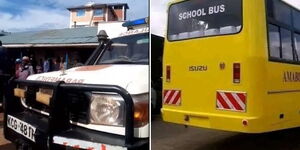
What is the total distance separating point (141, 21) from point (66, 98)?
2.10 feet

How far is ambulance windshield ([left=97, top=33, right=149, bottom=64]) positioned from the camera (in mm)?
2133

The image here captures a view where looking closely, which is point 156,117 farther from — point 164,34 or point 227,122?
point 227,122

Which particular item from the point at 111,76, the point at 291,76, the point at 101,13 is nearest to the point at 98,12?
the point at 101,13

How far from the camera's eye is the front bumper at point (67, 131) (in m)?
1.74

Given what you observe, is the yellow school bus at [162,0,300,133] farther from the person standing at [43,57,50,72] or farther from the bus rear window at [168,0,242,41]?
the person standing at [43,57,50,72]

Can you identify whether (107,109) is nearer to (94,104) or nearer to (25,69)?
(94,104)

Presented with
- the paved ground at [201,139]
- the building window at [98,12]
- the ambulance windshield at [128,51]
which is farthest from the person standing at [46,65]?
the paved ground at [201,139]

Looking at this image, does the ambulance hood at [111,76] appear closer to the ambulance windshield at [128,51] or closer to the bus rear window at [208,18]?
the ambulance windshield at [128,51]

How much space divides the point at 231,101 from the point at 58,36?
1356mm

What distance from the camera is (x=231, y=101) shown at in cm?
271

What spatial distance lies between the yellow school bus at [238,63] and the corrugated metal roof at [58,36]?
1.66 feet

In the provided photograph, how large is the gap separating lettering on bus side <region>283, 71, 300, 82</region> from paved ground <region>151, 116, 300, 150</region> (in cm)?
59

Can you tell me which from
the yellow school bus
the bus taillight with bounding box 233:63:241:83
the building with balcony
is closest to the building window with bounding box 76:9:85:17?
the building with balcony

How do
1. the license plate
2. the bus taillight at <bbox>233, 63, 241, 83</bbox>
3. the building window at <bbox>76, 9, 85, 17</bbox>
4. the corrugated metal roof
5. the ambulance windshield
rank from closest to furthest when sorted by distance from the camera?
the building window at <bbox>76, 9, 85, 17</bbox> → the corrugated metal roof → the ambulance windshield → the license plate → the bus taillight at <bbox>233, 63, 241, 83</bbox>
